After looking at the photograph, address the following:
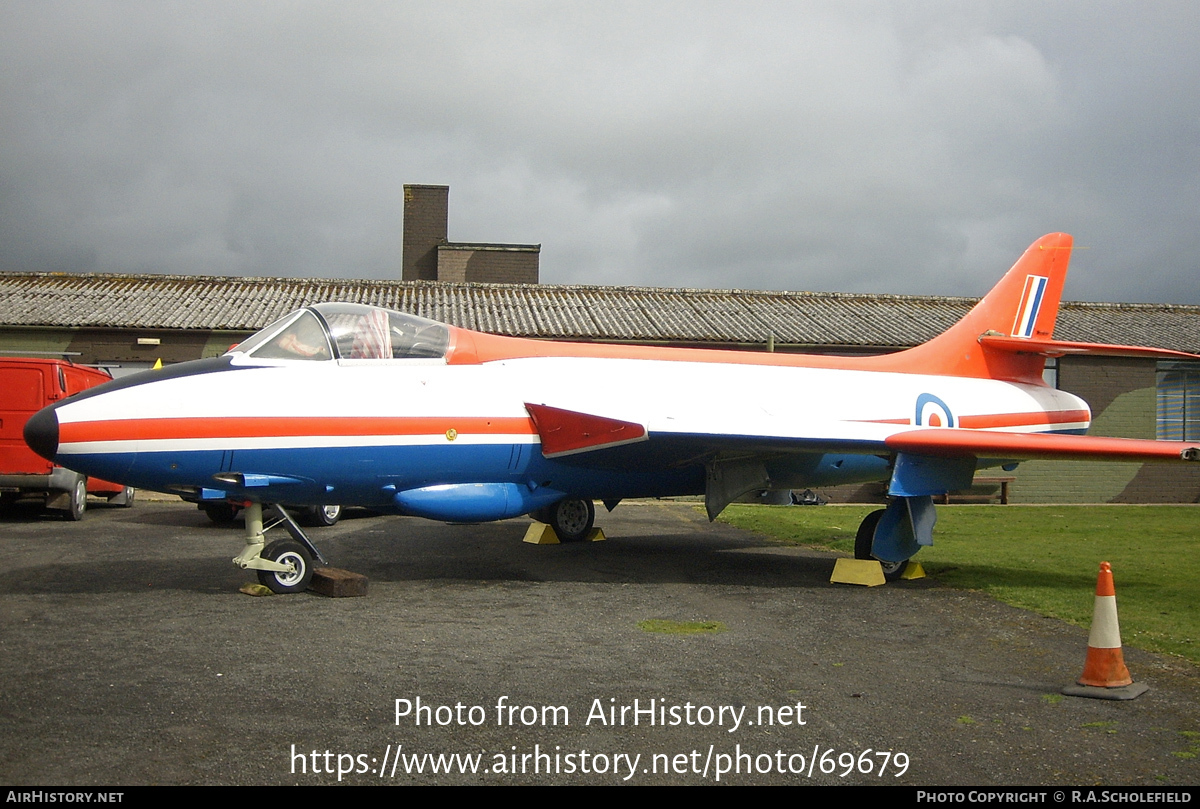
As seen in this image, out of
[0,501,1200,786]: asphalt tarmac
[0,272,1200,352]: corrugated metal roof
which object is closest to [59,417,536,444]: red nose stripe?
[0,501,1200,786]: asphalt tarmac

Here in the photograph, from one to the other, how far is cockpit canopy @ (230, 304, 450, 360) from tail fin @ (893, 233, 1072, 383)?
7099mm

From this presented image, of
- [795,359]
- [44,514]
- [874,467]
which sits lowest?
[44,514]

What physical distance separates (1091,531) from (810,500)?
6692 mm

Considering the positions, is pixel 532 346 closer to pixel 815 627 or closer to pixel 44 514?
pixel 815 627

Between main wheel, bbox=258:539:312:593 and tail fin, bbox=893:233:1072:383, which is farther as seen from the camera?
tail fin, bbox=893:233:1072:383

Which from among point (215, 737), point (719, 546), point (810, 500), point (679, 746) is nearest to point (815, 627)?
point (679, 746)

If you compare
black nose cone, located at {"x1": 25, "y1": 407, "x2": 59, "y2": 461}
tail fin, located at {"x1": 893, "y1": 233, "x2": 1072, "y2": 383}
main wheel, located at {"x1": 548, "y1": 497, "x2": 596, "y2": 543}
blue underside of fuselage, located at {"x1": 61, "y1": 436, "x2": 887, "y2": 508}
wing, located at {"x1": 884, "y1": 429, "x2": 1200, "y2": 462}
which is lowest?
main wheel, located at {"x1": 548, "y1": 497, "x2": 596, "y2": 543}

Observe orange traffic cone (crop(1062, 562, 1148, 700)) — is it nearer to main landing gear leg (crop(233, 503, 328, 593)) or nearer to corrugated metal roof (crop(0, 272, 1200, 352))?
main landing gear leg (crop(233, 503, 328, 593))

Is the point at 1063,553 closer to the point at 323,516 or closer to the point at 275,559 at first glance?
the point at 275,559

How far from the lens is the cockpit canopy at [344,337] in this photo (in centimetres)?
826

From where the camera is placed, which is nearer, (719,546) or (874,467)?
(874,467)

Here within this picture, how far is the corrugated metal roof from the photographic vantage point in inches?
890

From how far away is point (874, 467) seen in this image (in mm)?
11211

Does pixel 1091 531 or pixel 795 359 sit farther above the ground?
pixel 795 359
